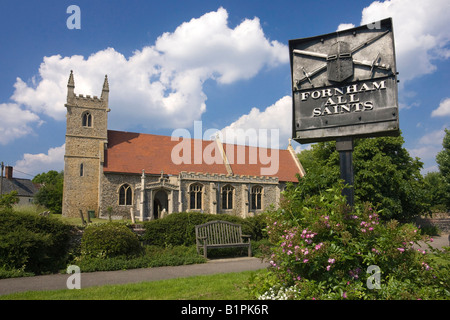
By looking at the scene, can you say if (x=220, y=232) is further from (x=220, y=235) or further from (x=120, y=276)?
(x=120, y=276)

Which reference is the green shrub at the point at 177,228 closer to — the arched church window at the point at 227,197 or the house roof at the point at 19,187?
the arched church window at the point at 227,197

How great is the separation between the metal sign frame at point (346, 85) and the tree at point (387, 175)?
626 inches

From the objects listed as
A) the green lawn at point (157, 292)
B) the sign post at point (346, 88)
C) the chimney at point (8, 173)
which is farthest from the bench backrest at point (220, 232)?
the chimney at point (8, 173)

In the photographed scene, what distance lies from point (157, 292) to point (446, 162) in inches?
1401

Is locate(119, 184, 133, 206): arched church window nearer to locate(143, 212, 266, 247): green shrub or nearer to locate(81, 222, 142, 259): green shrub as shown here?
locate(143, 212, 266, 247): green shrub

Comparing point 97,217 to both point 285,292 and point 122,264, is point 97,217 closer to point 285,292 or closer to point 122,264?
point 122,264

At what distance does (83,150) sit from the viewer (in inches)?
1177

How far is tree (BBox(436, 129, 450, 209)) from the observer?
32741mm

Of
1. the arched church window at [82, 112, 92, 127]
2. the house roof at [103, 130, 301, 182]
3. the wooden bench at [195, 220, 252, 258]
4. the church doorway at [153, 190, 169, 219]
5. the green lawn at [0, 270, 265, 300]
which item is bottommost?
the green lawn at [0, 270, 265, 300]

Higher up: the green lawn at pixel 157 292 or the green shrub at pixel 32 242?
the green shrub at pixel 32 242

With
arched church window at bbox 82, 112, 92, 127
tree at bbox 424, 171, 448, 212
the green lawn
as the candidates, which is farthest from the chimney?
tree at bbox 424, 171, 448, 212

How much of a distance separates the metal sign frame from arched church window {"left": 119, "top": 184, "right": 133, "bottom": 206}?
2366 centimetres

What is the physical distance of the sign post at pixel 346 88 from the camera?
687 centimetres

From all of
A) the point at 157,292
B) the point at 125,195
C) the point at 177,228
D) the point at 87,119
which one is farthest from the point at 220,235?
the point at 87,119
